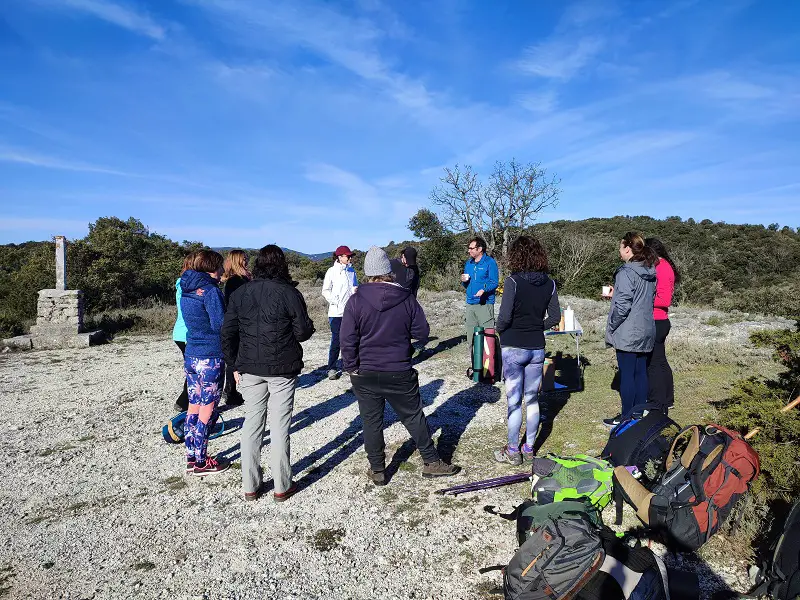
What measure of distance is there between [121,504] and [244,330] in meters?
1.67

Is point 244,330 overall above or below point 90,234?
below

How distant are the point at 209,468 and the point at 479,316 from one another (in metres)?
3.89

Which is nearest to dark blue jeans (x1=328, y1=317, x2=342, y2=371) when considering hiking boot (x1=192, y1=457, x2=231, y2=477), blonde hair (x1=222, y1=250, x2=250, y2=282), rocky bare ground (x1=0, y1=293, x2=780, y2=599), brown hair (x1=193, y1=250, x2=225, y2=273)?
rocky bare ground (x1=0, y1=293, x2=780, y2=599)

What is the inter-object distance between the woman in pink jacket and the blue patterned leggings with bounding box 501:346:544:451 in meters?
1.48

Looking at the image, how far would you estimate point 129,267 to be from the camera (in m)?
18.0

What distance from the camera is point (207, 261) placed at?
13.6 ft

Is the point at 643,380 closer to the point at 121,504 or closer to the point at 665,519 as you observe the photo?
the point at 665,519

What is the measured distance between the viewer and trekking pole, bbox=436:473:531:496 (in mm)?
3709

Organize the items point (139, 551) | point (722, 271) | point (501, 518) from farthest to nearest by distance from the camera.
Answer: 1. point (722, 271)
2. point (501, 518)
3. point (139, 551)

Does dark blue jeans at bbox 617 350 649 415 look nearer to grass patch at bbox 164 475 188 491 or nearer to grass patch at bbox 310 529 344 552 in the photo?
grass patch at bbox 310 529 344 552

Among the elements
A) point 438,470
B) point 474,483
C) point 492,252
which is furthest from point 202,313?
point 492,252

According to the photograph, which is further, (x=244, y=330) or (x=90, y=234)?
(x=90, y=234)

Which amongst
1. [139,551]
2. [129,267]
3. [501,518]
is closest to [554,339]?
[501,518]

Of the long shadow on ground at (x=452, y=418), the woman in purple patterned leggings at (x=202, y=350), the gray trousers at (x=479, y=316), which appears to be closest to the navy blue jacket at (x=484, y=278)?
the gray trousers at (x=479, y=316)
